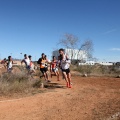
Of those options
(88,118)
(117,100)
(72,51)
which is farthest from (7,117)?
(72,51)

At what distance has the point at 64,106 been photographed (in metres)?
8.41

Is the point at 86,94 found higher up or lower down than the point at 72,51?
lower down

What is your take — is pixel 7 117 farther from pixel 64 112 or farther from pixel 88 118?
pixel 88 118

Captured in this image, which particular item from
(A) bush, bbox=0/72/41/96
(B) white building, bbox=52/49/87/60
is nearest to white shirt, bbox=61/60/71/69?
(A) bush, bbox=0/72/41/96

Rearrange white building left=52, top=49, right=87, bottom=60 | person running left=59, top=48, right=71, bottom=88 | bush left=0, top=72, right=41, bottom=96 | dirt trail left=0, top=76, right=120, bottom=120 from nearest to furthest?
1. dirt trail left=0, top=76, right=120, bottom=120
2. bush left=0, top=72, right=41, bottom=96
3. person running left=59, top=48, right=71, bottom=88
4. white building left=52, top=49, right=87, bottom=60

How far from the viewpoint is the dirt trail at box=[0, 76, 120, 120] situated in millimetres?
7332

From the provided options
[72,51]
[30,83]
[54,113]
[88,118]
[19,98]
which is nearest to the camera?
[88,118]

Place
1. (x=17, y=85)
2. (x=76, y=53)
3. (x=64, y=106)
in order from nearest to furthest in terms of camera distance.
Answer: (x=64, y=106) → (x=17, y=85) → (x=76, y=53)

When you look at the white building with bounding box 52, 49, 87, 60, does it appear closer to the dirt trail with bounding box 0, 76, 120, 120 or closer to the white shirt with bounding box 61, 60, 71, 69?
the white shirt with bounding box 61, 60, 71, 69

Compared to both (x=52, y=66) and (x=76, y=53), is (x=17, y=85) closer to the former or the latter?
(x=52, y=66)

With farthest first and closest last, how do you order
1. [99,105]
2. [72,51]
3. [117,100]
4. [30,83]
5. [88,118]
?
1. [72,51]
2. [30,83]
3. [117,100]
4. [99,105]
5. [88,118]

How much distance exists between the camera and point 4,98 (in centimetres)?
998

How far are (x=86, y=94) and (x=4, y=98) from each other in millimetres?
3013

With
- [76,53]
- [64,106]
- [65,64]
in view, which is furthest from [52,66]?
[76,53]
